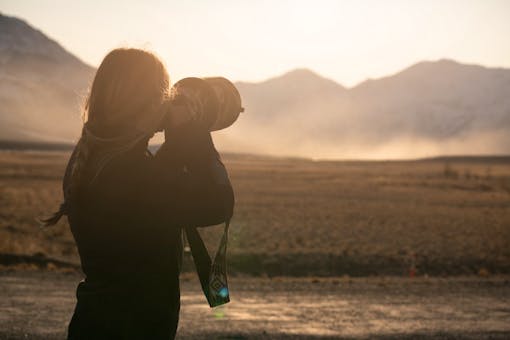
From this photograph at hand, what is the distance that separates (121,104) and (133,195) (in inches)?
12.0

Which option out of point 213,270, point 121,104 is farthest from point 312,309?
point 121,104

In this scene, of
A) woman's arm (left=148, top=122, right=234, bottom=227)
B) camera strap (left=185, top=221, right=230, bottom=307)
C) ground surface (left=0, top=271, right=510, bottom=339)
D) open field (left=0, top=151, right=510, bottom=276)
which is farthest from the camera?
open field (left=0, top=151, right=510, bottom=276)

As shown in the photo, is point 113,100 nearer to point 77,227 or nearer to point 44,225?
point 77,227

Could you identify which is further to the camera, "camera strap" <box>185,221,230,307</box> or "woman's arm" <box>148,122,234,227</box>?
"camera strap" <box>185,221,230,307</box>

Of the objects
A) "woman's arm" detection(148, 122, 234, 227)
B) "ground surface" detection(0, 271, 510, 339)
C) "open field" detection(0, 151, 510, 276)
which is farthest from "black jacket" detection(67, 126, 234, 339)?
"open field" detection(0, 151, 510, 276)

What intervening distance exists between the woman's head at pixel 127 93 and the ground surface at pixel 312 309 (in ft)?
22.0

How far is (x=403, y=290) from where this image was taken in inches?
526

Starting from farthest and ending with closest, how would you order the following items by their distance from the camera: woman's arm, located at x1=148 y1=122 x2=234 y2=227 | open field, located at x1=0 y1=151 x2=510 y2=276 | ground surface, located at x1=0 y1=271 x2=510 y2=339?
open field, located at x1=0 y1=151 x2=510 y2=276
ground surface, located at x1=0 y1=271 x2=510 y2=339
woman's arm, located at x1=148 y1=122 x2=234 y2=227

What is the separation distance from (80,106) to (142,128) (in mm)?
407

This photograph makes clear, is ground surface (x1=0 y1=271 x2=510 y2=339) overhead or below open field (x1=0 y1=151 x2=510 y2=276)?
overhead

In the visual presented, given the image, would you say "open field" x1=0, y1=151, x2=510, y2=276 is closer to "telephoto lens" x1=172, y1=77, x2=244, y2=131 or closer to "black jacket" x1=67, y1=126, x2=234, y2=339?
"black jacket" x1=67, y1=126, x2=234, y2=339

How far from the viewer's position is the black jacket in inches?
92.0

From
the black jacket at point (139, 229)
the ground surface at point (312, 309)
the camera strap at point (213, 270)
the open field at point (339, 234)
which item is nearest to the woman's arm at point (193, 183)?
the black jacket at point (139, 229)

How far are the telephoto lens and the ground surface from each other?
21.9 feet
